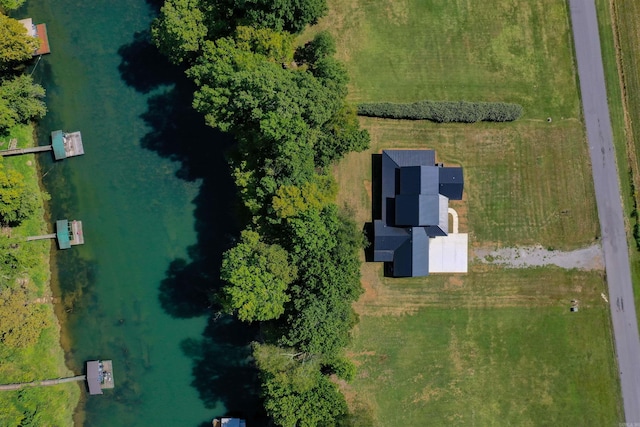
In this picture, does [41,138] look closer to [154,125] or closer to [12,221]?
[12,221]

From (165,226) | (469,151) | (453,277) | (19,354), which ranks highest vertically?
(469,151)

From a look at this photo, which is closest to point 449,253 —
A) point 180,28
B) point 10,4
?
point 180,28

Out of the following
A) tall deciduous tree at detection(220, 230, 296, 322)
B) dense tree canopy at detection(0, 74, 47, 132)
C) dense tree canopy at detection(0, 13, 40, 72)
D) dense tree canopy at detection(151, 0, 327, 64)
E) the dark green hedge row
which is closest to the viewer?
tall deciduous tree at detection(220, 230, 296, 322)

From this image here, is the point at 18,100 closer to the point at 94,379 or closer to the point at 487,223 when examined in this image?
the point at 94,379

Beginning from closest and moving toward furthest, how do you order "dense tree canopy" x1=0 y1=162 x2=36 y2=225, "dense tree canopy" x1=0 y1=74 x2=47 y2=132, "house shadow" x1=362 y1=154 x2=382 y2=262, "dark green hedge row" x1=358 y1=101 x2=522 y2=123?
"dense tree canopy" x1=0 y1=162 x2=36 y2=225
"dense tree canopy" x1=0 y1=74 x2=47 y2=132
"dark green hedge row" x1=358 y1=101 x2=522 y2=123
"house shadow" x1=362 y1=154 x2=382 y2=262

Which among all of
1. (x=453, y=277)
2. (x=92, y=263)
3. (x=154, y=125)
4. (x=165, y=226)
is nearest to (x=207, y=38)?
(x=154, y=125)

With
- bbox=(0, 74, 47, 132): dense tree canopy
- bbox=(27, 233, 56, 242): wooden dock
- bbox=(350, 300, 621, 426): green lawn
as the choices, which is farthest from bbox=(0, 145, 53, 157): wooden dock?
bbox=(350, 300, 621, 426): green lawn

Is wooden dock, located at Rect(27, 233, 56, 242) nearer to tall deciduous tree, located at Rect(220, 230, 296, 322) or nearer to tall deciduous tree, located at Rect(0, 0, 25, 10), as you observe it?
tall deciduous tree, located at Rect(220, 230, 296, 322)
